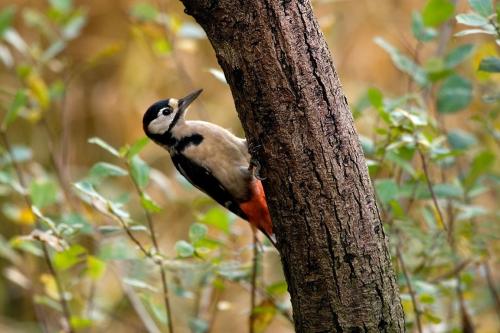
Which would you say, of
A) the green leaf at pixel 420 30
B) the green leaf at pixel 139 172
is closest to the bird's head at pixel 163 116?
the green leaf at pixel 139 172

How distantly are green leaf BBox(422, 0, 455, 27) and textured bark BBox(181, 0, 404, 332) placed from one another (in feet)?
2.89

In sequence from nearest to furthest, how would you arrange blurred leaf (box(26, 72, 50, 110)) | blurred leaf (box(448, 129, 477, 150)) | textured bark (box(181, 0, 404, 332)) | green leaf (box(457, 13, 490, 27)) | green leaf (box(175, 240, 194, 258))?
textured bark (box(181, 0, 404, 332))
green leaf (box(457, 13, 490, 27))
green leaf (box(175, 240, 194, 258))
blurred leaf (box(448, 129, 477, 150))
blurred leaf (box(26, 72, 50, 110))

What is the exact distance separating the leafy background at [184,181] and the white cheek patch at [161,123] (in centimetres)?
21

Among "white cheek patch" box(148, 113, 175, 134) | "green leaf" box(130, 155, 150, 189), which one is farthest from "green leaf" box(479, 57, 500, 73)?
"white cheek patch" box(148, 113, 175, 134)

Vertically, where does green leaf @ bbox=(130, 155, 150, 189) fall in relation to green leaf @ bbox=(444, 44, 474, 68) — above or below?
below

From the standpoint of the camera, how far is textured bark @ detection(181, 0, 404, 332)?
→ 6.21ft

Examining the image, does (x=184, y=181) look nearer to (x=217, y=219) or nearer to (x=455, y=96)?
(x=217, y=219)

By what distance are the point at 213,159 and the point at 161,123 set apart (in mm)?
245

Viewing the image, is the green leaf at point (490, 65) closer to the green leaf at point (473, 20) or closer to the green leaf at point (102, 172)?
the green leaf at point (473, 20)

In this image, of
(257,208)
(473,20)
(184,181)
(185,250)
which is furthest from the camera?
(184,181)

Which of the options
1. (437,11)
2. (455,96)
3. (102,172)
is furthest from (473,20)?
(102,172)

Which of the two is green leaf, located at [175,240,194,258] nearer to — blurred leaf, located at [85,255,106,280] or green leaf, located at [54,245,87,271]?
green leaf, located at [54,245,87,271]

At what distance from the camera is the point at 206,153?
2988 mm

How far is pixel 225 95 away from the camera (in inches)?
231
